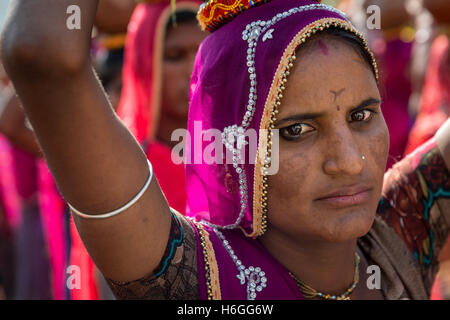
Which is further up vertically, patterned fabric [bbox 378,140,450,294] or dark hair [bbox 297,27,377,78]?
dark hair [bbox 297,27,377,78]

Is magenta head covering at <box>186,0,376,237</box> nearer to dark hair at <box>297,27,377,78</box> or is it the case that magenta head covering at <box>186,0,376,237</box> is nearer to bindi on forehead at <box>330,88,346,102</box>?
dark hair at <box>297,27,377,78</box>

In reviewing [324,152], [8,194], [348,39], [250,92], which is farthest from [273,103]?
[8,194]

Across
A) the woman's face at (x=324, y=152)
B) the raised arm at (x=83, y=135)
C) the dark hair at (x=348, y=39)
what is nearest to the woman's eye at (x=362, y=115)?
the woman's face at (x=324, y=152)

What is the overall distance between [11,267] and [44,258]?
1.03 meters

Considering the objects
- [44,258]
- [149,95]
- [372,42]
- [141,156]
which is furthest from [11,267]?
[141,156]

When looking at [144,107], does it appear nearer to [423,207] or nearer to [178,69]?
[178,69]

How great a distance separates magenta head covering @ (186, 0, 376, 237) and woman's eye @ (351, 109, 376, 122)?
15cm

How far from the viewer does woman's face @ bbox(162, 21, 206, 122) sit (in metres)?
3.47

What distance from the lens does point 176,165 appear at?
3.23m

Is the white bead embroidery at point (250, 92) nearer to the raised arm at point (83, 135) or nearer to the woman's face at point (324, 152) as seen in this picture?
the woman's face at point (324, 152)

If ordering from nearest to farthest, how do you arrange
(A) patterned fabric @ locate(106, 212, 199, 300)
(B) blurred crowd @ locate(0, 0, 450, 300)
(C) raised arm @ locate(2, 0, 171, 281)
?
(C) raised arm @ locate(2, 0, 171, 281) → (A) patterned fabric @ locate(106, 212, 199, 300) → (B) blurred crowd @ locate(0, 0, 450, 300)

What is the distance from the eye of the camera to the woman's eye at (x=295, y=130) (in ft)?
5.44

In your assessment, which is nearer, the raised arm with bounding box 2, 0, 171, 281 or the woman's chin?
the raised arm with bounding box 2, 0, 171, 281

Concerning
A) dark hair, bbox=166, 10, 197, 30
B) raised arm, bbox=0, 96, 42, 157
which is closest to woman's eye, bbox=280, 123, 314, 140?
dark hair, bbox=166, 10, 197, 30
